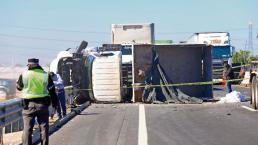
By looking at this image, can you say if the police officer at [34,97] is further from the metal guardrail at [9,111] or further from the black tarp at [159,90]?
the black tarp at [159,90]

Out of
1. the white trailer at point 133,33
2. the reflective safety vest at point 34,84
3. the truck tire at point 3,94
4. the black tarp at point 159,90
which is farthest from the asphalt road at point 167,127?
the white trailer at point 133,33

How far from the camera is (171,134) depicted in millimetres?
12992

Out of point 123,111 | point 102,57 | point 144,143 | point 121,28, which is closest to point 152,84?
point 102,57

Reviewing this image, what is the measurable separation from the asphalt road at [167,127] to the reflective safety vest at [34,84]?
1918 millimetres

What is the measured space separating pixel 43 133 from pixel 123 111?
9.46 metres

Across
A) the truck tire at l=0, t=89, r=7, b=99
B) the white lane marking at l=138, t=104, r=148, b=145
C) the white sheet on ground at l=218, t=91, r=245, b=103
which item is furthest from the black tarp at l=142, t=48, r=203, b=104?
A: the truck tire at l=0, t=89, r=7, b=99

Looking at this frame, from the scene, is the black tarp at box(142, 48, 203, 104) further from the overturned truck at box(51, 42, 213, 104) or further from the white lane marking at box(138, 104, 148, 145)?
the white lane marking at box(138, 104, 148, 145)

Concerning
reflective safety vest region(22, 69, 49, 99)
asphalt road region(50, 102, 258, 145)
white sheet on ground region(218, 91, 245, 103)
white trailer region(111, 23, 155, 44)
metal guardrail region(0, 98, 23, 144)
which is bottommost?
asphalt road region(50, 102, 258, 145)

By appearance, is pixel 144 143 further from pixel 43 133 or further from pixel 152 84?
pixel 152 84

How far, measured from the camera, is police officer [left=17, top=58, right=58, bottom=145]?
34.0 feet

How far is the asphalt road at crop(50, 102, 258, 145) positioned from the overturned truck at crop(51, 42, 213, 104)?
3.51m

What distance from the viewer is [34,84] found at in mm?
10414

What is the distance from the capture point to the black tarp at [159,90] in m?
23.9

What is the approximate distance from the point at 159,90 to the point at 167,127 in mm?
9870
